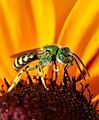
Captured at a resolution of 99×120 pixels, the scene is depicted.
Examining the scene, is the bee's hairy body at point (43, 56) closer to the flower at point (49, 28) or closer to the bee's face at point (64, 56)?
the bee's face at point (64, 56)

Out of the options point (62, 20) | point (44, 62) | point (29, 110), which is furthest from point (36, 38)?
point (29, 110)

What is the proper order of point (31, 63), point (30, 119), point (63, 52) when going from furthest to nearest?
point (31, 63)
point (63, 52)
point (30, 119)

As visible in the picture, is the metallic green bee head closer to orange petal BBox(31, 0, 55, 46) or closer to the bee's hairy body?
the bee's hairy body

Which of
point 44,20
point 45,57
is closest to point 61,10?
point 44,20

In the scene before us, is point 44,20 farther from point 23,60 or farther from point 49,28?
point 23,60

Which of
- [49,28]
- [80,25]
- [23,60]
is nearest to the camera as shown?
[23,60]

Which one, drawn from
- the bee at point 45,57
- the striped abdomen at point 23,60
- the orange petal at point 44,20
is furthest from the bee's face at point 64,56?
the orange petal at point 44,20

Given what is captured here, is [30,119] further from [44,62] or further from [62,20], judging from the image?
[62,20]
